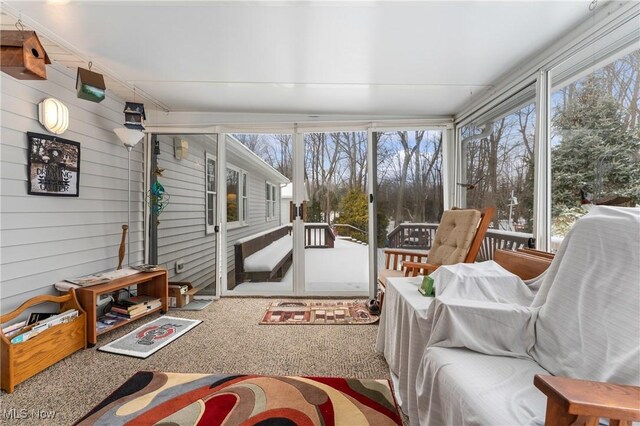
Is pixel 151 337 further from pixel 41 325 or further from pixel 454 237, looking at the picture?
pixel 454 237

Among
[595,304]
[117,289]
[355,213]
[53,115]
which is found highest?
[53,115]

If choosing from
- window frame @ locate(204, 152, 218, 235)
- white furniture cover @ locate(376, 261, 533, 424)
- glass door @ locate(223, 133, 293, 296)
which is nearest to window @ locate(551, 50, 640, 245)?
white furniture cover @ locate(376, 261, 533, 424)

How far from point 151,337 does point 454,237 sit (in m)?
2.94

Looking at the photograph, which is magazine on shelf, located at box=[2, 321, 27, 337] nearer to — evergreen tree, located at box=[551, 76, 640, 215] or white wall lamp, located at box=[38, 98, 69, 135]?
white wall lamp, located at box=[38, 98, 69, 135]

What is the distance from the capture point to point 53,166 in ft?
7.74

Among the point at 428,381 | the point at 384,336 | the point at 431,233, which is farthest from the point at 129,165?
the point at 431,233

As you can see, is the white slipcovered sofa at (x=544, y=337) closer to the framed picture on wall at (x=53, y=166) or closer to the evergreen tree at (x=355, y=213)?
the evergreen tree at (x=355, y=213)

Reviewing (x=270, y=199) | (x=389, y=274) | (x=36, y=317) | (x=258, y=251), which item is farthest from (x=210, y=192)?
(x=389, y=274)

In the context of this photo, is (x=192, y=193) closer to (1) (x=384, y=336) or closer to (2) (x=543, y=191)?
(1) (x=384, y=336)

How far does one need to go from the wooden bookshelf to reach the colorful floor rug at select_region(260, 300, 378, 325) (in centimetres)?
120

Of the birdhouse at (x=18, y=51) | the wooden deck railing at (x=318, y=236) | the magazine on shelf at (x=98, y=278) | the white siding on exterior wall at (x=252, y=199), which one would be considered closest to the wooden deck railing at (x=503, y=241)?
the wooden deck railing at (x=318, y=236)

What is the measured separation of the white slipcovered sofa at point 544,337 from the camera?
96 cm

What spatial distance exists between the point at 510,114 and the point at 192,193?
3920mm

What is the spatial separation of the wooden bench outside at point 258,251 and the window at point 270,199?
26 centimetres
